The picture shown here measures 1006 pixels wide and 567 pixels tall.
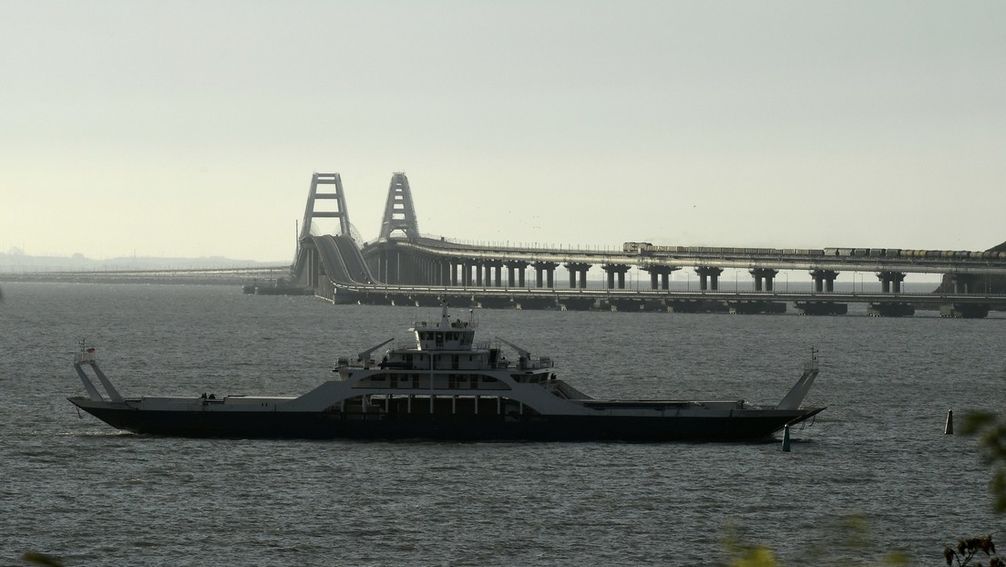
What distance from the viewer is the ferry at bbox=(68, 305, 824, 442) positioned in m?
77.3

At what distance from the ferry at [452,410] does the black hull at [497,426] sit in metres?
0.05

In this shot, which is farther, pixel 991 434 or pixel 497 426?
pixel 497 426

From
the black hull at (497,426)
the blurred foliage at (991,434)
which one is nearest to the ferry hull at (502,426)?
the black hull at (497,426)

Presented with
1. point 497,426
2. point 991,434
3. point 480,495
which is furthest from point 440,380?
point 991,434

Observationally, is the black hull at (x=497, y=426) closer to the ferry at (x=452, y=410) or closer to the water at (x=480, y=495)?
the ferry at (x=452, y=410)

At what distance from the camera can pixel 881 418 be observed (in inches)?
3661

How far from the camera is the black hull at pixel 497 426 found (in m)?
77.2

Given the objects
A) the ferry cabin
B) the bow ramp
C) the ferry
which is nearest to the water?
the ferry

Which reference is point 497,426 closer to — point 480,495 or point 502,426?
point 502,426

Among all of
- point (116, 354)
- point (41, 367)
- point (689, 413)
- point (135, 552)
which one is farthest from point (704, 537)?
point (116, 354)

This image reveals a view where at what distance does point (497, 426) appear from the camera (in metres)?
77.2

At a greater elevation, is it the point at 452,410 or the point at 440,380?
the point at 440,380

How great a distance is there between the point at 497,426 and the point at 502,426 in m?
0.24

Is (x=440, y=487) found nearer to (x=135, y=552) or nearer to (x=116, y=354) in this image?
(x=135, y=552)
